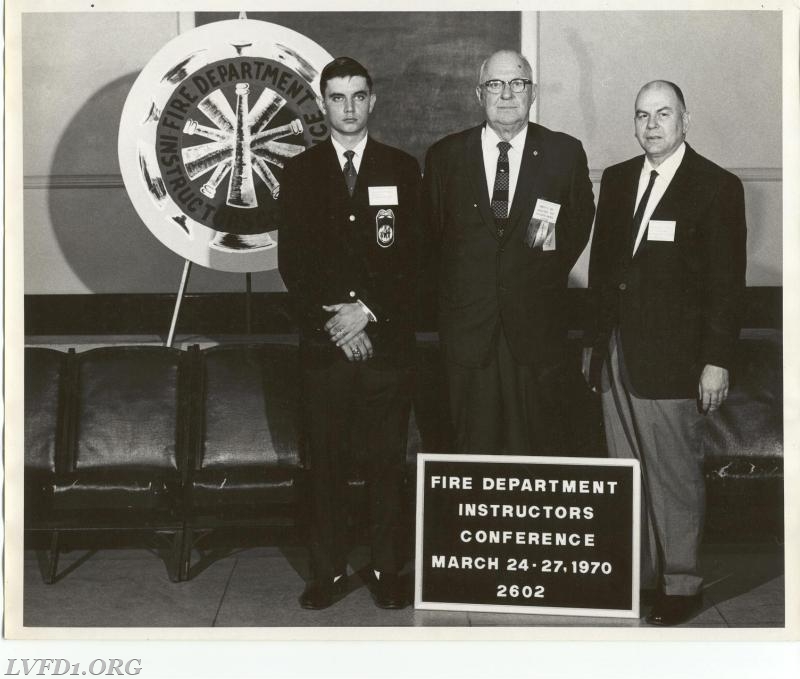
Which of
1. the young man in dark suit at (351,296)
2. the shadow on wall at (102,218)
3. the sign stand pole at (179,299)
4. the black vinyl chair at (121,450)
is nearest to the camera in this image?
the young man in dark suit at (351,296)

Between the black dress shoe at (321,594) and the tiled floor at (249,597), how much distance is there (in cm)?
3

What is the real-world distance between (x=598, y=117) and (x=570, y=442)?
1.22 meters

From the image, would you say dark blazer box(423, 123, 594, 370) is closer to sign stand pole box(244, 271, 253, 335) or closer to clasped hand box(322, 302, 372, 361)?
clasped hand box(322, 302, 372, 361)

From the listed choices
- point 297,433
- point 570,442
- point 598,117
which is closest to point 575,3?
point 598,117

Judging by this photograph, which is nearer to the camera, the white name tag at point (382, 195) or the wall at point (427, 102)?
the white name tag at point (382, 195)

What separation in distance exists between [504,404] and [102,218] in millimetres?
1730

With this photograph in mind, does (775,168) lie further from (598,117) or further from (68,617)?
(68,617)

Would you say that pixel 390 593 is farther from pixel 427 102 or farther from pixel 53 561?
pixel 427 102

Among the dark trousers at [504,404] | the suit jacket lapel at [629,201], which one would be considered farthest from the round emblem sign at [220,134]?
the suit jacket lapel at [629,201]

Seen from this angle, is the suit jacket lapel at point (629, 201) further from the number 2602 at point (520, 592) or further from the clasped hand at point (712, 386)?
the number 2602 at point (520, 592)

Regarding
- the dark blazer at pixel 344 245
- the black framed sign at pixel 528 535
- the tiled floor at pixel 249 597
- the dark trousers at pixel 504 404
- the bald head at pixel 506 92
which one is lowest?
the tiled floor at pixel 249 597

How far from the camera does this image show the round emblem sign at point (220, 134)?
11.7 ft

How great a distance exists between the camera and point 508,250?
10.8 ft

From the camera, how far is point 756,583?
3.55 m
